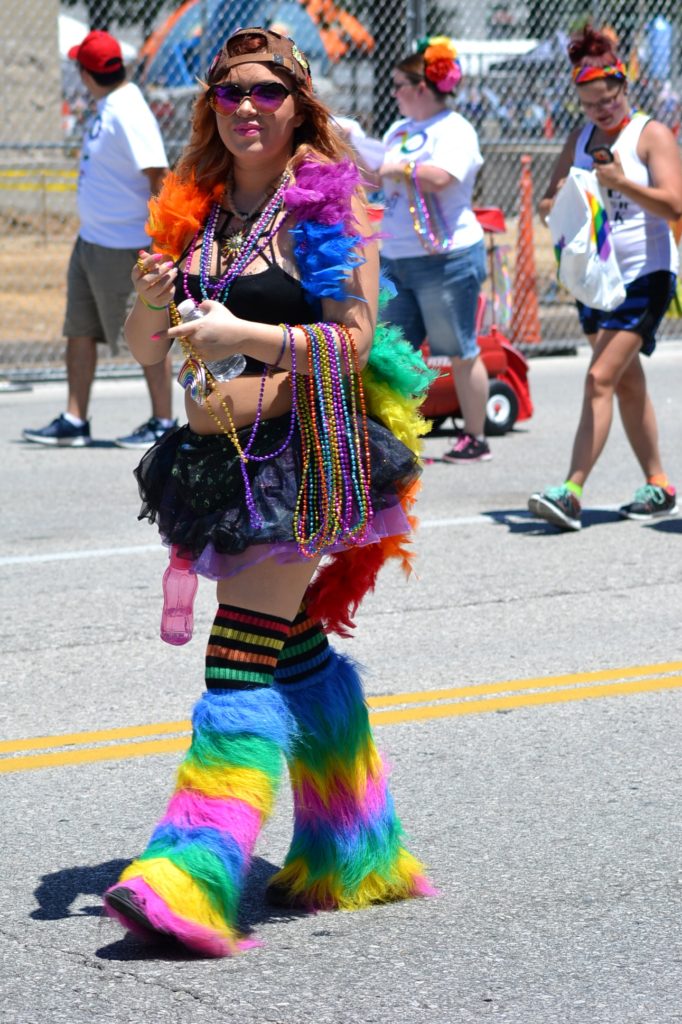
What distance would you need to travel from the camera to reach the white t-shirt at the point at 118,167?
30.1 ft

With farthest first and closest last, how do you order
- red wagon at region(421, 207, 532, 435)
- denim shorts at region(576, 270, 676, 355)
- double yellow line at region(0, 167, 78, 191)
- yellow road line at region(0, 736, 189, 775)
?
double yellow line at region(0, 167, 78, 191) → red wagon at region(421, 207, 532, 435) → denim shorts at region(576, 270, 676, 355) → yellow road line at region(0, 736, 189, 775)

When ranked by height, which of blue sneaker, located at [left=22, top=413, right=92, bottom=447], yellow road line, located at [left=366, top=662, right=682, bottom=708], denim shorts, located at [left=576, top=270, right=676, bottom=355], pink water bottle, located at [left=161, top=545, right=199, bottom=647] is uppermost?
denim shorts, located at [left=576, top=270, right=676, bottom=355]

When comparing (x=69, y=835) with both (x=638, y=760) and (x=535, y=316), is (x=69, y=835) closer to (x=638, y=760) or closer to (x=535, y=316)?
(x=638, y=760)

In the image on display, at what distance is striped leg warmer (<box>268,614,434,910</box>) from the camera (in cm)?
347

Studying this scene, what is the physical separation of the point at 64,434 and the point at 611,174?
386cm

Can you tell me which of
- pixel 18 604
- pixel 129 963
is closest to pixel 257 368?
pixel 129 963

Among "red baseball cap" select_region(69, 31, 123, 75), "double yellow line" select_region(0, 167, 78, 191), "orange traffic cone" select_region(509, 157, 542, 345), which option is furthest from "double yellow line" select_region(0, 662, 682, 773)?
"double yellow line" select_region(0, 167, 78, 191)

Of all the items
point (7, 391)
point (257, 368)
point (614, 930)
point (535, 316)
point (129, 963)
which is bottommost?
point (7, 391)

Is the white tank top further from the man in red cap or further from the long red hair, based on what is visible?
the man in red cap

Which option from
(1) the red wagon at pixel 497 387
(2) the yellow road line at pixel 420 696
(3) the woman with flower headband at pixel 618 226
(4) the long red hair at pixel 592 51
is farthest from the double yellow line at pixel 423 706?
(1) the red wagon at pixel 497 387

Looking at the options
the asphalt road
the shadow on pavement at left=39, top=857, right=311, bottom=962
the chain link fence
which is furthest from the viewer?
the chain link fence

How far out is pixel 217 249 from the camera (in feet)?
11.2

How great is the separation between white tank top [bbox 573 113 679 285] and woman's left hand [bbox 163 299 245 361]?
14.0ft

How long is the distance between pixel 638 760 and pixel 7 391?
810 cm
